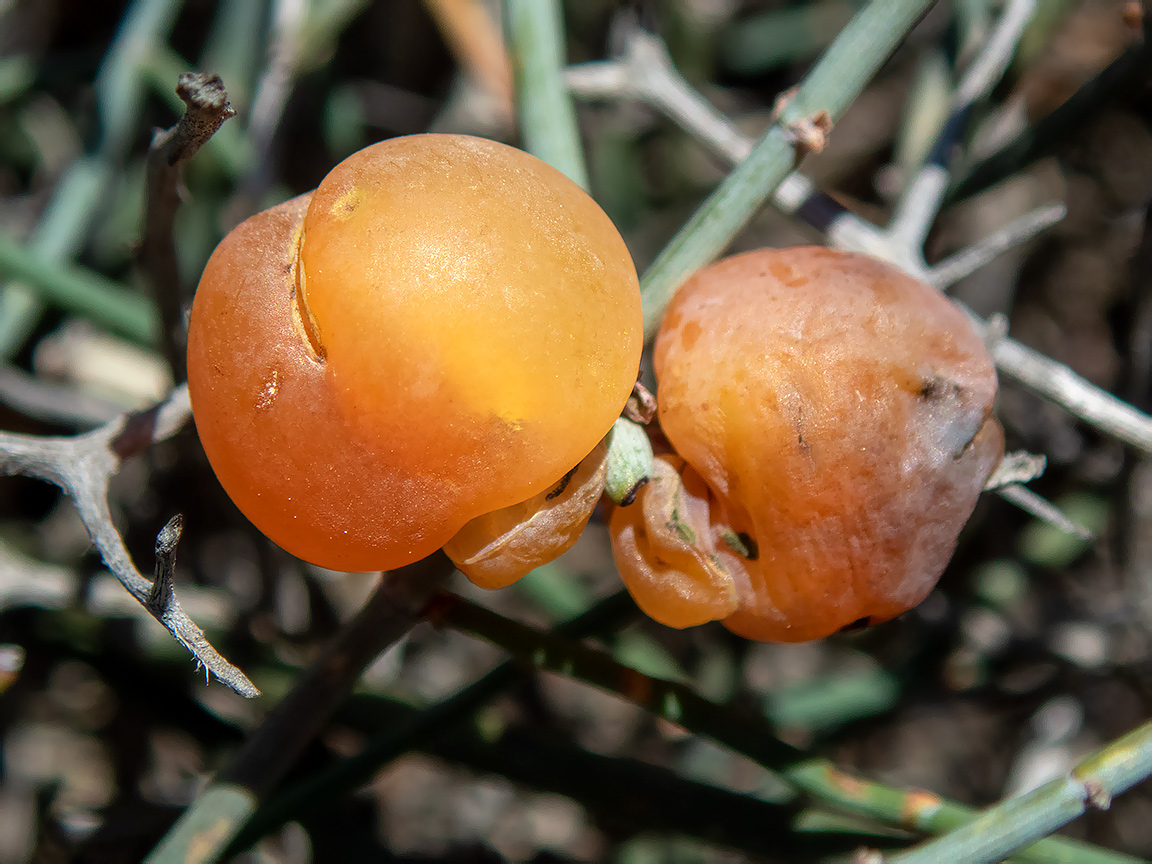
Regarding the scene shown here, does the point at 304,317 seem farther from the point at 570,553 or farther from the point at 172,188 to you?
the point at 570,553

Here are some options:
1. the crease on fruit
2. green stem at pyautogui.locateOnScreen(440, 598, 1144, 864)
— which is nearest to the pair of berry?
the crease on fruit

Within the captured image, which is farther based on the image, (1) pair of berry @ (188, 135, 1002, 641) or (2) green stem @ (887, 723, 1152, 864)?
(2) green stem @ (887, 723, 1152, 864)

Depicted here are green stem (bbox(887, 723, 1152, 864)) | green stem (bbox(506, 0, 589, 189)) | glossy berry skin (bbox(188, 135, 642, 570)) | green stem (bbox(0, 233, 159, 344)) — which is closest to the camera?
glossy berry skin (bbox(188, 135, 642, 570))

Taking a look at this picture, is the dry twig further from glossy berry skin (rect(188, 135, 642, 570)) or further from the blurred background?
the blurred background

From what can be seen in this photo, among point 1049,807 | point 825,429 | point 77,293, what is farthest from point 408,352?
point 77,293

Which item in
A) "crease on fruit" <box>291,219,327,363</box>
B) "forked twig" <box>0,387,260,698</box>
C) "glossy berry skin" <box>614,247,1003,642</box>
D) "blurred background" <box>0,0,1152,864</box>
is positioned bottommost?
"blurred background" <box>0,0,1152,864</box>

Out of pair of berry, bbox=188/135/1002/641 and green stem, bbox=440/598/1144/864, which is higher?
pair of berry, bbox=188/135/1002/641

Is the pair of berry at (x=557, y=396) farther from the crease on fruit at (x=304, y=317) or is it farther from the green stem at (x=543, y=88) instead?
Result: the green stem at (x=543, y=88)

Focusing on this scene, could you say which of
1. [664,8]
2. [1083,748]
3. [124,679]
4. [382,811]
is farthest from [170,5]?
[1083,748]
